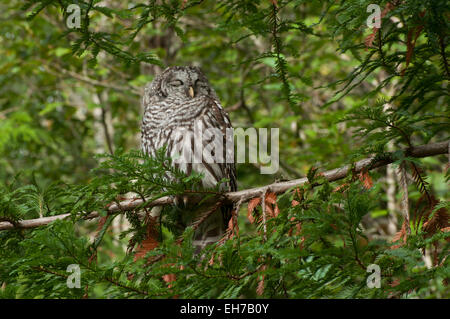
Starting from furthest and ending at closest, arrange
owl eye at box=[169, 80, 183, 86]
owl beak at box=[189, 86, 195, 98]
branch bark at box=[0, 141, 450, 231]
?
owl eye at box=[169, 80, 183, 86], owl beak at box=[189, 86, 195, 98], branch bark at box=[0, 141, 450, 231]

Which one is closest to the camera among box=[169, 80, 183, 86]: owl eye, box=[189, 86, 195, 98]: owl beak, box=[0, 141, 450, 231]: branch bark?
box=[0, 141, 450, 231]: branch bark

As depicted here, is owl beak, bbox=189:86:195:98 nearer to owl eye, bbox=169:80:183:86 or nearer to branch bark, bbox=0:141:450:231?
owl eye, bbox=169:80:183:86

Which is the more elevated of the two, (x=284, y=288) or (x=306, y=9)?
(x=306, y=9)

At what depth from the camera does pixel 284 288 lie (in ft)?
5.65

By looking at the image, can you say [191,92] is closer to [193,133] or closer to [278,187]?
[193,133]

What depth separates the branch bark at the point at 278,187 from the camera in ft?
7.03

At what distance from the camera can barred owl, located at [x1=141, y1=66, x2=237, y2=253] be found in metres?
3.44

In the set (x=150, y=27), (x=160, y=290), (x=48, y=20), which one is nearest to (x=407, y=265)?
(x=160, y=290)

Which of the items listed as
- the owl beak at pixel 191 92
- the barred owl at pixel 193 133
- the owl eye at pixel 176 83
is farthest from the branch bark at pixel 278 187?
the owl eye at pixel 176 83

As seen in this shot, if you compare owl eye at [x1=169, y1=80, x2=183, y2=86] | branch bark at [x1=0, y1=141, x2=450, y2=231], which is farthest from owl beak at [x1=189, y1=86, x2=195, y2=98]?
branch bark at [x1=0, y1=141, x2=450, y2=231]

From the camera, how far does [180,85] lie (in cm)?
403

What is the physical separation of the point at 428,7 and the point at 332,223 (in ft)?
2.85
